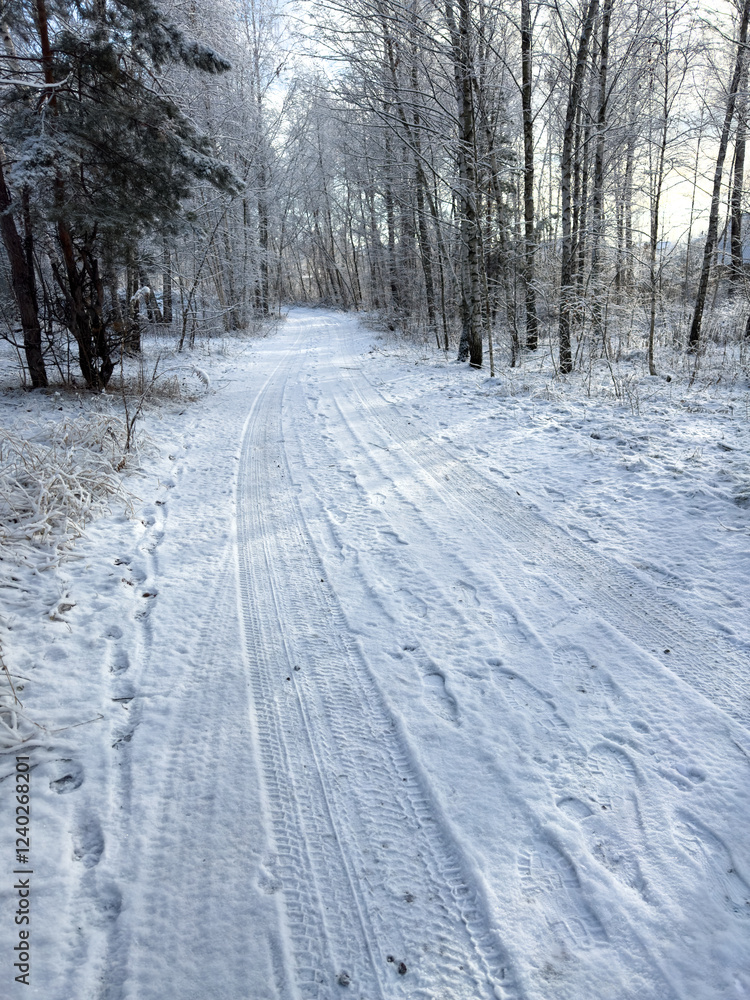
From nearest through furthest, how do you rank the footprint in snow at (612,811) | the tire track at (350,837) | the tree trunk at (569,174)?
the tire track at (350,837) < the footprint in snow at (612,811) < the tree trunk at (569,174)

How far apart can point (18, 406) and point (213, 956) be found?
7722mm

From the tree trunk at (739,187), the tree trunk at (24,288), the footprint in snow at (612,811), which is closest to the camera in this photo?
the footprint in snow at (612,811)

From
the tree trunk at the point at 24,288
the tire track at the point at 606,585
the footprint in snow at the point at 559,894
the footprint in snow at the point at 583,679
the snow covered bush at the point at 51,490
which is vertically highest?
the tree trunk at the point at 24,288

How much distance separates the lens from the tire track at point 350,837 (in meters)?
1.48

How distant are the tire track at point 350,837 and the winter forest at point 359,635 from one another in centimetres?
1

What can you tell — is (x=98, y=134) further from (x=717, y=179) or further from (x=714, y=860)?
(x=717, y=179)

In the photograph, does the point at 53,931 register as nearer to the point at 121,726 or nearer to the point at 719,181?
the point at 121,726

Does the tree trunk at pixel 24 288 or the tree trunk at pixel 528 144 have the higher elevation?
the tree trunk at pixel 528 144

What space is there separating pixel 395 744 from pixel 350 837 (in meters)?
0.43

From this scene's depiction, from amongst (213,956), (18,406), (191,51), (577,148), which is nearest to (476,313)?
(577,148)

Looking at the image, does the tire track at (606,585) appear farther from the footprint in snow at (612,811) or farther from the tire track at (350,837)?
the tire track at (350,837)

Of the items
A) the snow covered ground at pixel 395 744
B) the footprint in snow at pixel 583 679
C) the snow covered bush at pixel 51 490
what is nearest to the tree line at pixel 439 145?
the snow covered bush at pixel 51 490

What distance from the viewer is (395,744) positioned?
86.3 inches

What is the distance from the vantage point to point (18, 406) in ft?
23.4
